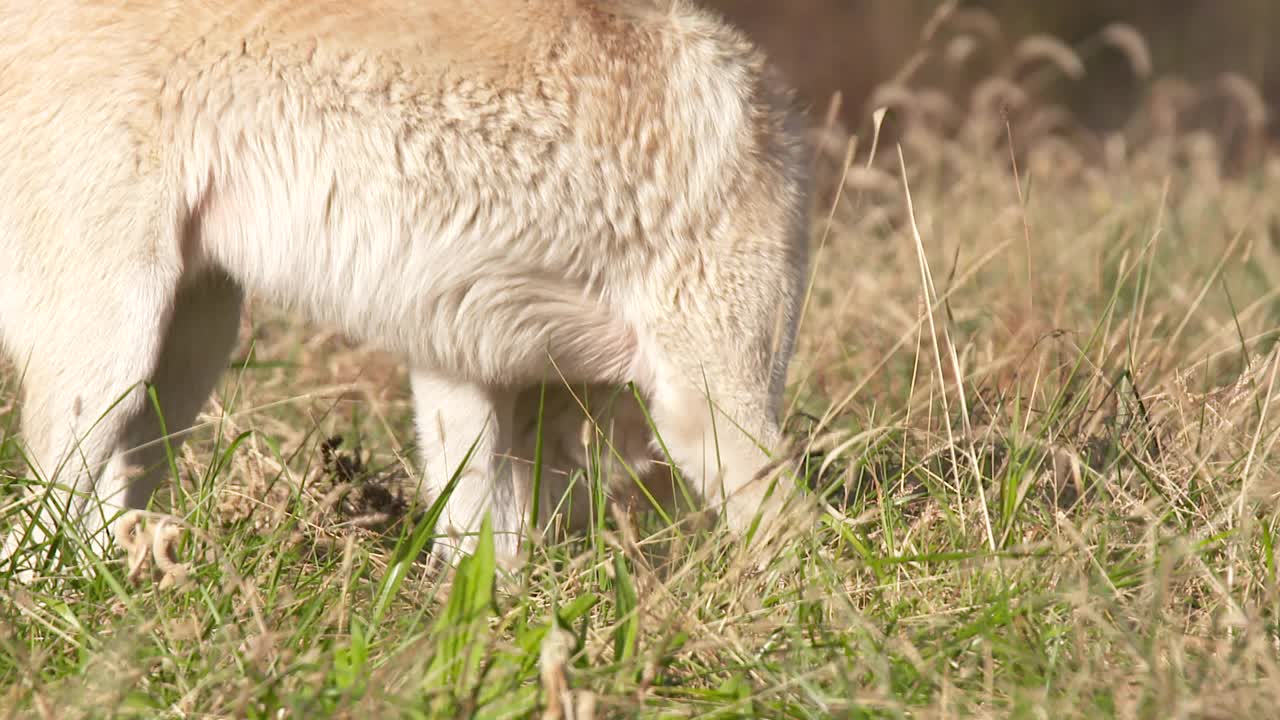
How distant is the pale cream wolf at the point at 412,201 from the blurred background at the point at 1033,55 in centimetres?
879

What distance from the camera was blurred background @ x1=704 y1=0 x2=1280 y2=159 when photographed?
41.6 ft

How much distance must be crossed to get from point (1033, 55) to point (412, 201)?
9876mm

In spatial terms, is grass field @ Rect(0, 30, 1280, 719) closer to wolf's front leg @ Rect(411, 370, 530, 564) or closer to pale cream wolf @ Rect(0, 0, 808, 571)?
wolf's front leg @ Rect(411, 370, 530, 564)

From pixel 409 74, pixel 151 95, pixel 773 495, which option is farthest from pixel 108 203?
pixel 773 495

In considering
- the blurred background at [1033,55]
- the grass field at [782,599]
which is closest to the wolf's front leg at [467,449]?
the grass field at [782,599]

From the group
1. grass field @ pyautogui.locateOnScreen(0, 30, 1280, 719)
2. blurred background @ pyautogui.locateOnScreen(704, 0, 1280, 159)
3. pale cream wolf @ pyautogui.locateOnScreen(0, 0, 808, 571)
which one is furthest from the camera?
blurred background @ pyautogui.locateOnScreen(704, 0, 1280, 159)

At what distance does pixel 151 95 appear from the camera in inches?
109

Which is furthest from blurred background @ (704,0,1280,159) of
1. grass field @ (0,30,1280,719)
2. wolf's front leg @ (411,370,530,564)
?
grass field @ (0,30,1280,719)

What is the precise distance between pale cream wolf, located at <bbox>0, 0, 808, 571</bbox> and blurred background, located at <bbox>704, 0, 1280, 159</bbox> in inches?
346

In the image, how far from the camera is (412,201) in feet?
9.70

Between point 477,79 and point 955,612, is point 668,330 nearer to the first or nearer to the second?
point 477,79

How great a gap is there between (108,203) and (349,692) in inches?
48.6

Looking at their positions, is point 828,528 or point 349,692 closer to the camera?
point 349,692

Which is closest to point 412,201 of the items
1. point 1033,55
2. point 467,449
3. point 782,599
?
point 467,449
